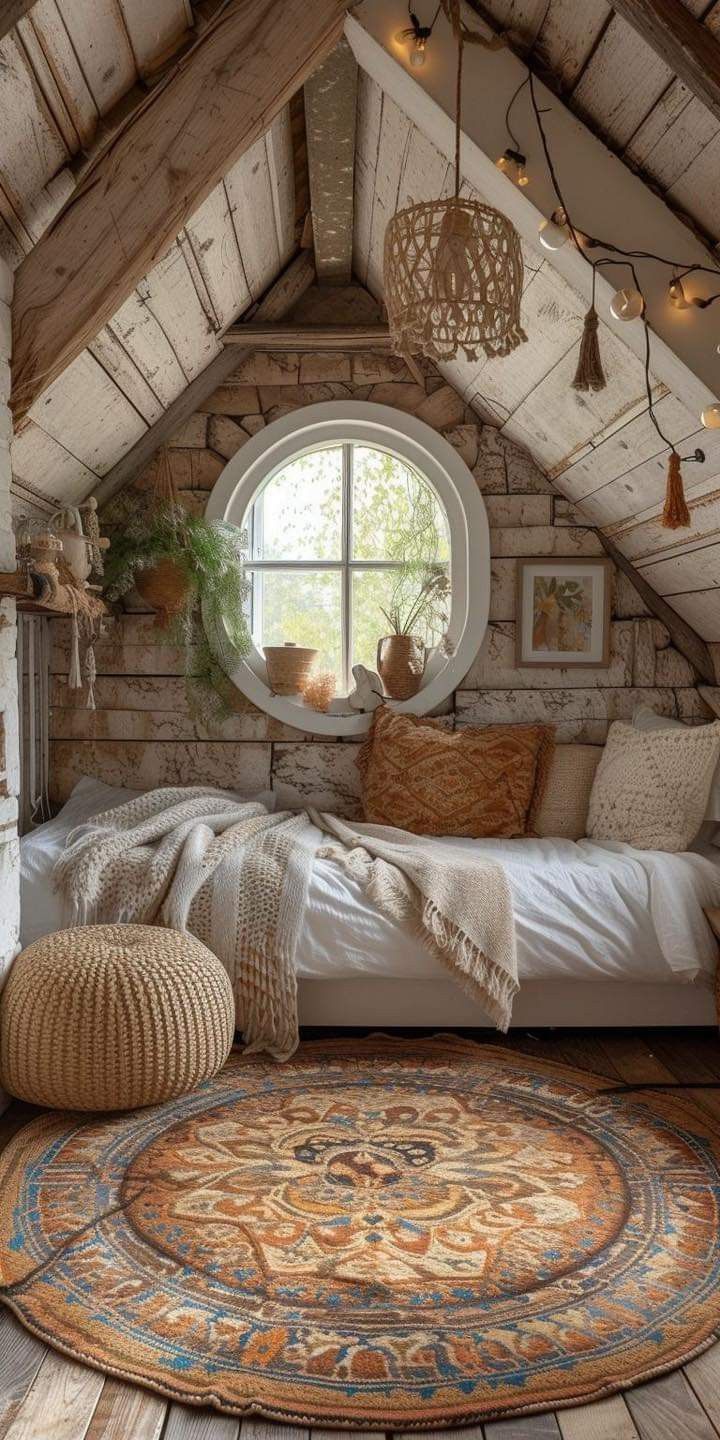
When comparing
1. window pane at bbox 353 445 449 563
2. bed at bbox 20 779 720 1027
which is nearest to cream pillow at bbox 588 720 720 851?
bed at bbox 20 779 720 1027

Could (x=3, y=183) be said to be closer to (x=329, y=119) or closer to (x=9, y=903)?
(x=329, y=119)

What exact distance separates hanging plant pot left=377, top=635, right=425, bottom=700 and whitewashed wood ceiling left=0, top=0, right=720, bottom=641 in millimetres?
832

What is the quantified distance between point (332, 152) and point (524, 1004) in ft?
8.55

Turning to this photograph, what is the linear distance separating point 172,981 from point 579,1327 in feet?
4.10

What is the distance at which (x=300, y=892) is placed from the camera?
3287 millimetres

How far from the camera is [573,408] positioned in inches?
140

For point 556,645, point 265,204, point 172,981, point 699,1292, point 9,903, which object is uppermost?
point 265,204

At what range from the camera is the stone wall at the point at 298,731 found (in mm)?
4344

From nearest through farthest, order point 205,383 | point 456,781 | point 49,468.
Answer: point 49,468
point 456,781
point 205,383

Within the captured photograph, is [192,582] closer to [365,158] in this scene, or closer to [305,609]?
[305,609]

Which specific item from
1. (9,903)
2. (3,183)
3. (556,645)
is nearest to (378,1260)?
(9,903)

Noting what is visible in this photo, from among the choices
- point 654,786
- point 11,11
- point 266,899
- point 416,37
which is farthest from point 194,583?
point 11,11

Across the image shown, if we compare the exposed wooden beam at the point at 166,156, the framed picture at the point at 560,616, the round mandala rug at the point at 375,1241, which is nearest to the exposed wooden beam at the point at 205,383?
the framed picture at the point at 560,616

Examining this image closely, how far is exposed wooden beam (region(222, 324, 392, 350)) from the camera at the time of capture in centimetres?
411
